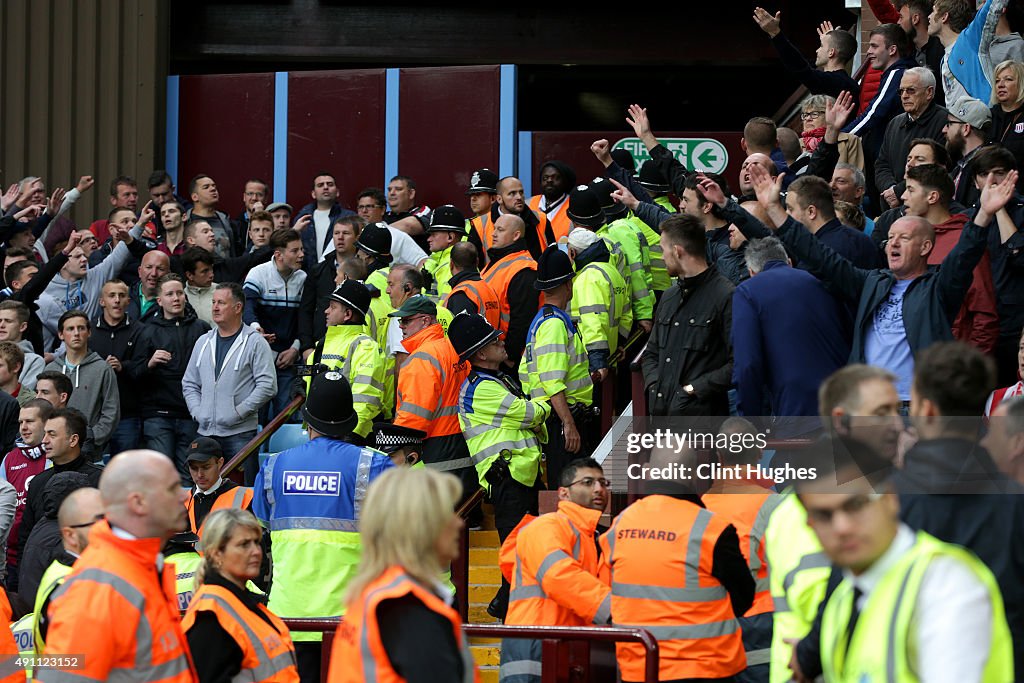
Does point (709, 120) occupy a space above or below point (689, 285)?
above

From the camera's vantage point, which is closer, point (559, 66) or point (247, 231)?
point (247, 231)

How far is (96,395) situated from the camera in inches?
463

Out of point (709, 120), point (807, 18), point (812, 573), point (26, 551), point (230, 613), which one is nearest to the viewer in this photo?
point (812, 573)

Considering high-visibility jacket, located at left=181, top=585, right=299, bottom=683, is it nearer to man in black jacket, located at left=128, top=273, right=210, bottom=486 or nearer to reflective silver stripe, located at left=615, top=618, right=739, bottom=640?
reflective silver stripe, located at left=615, top=618, right=739, bottom=640

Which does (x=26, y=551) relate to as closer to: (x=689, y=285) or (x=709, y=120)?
(x=689, y=285)

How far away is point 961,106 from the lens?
10.6 m

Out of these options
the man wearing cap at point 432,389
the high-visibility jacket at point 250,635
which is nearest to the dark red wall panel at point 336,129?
the man wearing cap at point 432,389

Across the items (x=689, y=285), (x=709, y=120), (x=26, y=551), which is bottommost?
(x=26, y=551)

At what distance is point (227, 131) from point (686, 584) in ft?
45.8

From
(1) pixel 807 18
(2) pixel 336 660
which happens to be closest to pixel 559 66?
(1) pixel 807 18

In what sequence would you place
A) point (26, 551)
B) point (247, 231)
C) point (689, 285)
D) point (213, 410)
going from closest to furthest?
point (689, 285)
point (26, 551)
point (213, 410)
point (247, 231)

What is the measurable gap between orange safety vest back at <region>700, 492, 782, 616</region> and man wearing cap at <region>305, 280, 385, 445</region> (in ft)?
13.7

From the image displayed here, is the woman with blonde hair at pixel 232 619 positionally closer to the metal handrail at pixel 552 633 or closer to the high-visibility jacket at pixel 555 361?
the metal handrail at pixel 552 633

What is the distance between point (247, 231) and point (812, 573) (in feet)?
38.1
